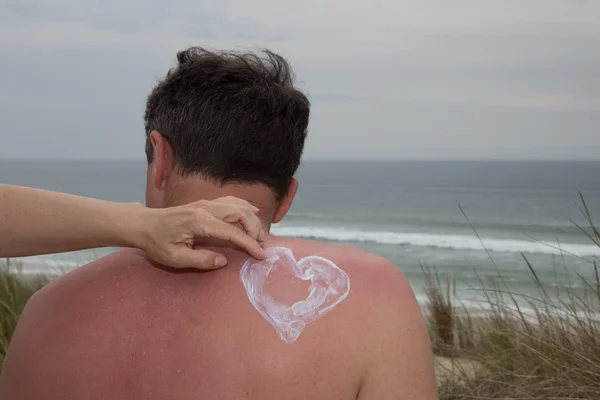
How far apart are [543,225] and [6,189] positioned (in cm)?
2975

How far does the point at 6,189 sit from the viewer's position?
1453 mm

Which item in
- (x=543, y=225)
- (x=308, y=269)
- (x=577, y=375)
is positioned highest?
(x=543, y=225)

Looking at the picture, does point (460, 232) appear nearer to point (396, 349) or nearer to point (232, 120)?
point (232, 120)

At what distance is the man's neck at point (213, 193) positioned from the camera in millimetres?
1831

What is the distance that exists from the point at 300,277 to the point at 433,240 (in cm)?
2385

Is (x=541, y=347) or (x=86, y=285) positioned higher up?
(x=86, y=285)

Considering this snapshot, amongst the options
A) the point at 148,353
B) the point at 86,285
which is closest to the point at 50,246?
the point at 86,285

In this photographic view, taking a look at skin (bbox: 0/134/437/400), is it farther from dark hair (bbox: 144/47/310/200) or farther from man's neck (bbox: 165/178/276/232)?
dark hair (bbox: 144/47/310/200)

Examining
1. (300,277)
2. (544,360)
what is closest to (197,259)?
(300,277)

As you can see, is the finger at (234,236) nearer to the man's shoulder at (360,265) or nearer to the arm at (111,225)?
the arm at (111,225)

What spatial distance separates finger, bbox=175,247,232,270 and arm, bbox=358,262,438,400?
1.45 feet

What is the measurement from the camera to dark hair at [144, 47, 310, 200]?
186 cm

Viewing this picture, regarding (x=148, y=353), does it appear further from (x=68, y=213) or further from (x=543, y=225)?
(x=543, y=225)

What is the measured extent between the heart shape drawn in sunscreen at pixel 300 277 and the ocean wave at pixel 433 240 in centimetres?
1960
